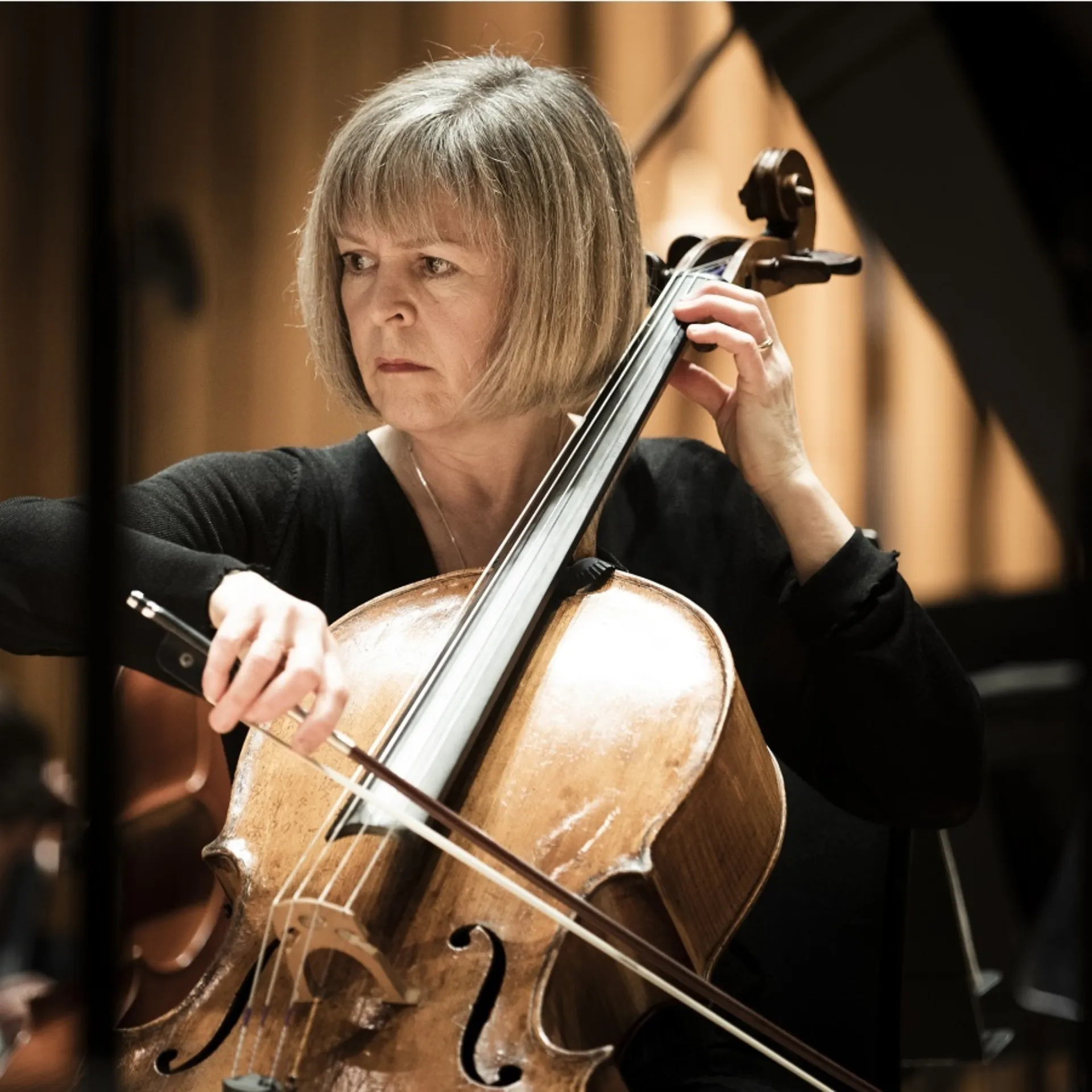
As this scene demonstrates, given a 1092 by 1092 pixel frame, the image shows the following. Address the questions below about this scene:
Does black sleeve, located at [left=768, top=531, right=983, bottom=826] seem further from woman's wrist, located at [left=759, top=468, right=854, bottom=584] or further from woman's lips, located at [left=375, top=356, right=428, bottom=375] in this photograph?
woman's lips, located at [left=375, top=356, right=428, bottom=375]

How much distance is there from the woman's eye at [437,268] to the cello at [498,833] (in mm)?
141

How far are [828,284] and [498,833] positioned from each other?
0.88m

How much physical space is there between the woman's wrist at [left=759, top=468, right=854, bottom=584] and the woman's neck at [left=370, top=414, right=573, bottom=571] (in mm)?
167

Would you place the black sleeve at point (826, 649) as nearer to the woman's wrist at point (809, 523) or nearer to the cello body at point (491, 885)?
the woman's wrist at point (809, 523)

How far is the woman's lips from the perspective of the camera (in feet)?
3.10

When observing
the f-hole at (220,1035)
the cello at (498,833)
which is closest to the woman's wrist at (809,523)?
the cello at (498,833)

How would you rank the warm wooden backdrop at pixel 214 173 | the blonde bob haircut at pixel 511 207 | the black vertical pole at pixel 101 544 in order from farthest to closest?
the warm wooden backdrop at pixel 214 173, the blonde bob haircut at pixel 511 207, the black vertical pole at pixel 101 544

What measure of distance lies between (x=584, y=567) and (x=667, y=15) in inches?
25.7

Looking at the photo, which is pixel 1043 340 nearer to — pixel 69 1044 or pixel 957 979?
pixel 957 979

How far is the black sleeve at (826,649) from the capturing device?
0.97 m

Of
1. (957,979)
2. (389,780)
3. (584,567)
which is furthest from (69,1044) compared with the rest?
(957,979)

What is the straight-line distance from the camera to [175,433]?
44.6 inches

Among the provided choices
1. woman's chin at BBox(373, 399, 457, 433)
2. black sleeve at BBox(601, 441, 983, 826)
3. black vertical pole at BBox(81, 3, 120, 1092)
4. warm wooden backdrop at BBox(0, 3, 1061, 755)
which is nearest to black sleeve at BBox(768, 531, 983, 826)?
black sleeve at BBox(601, 441, 983, 826)

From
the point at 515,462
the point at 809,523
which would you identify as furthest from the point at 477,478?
the point at 809,523
